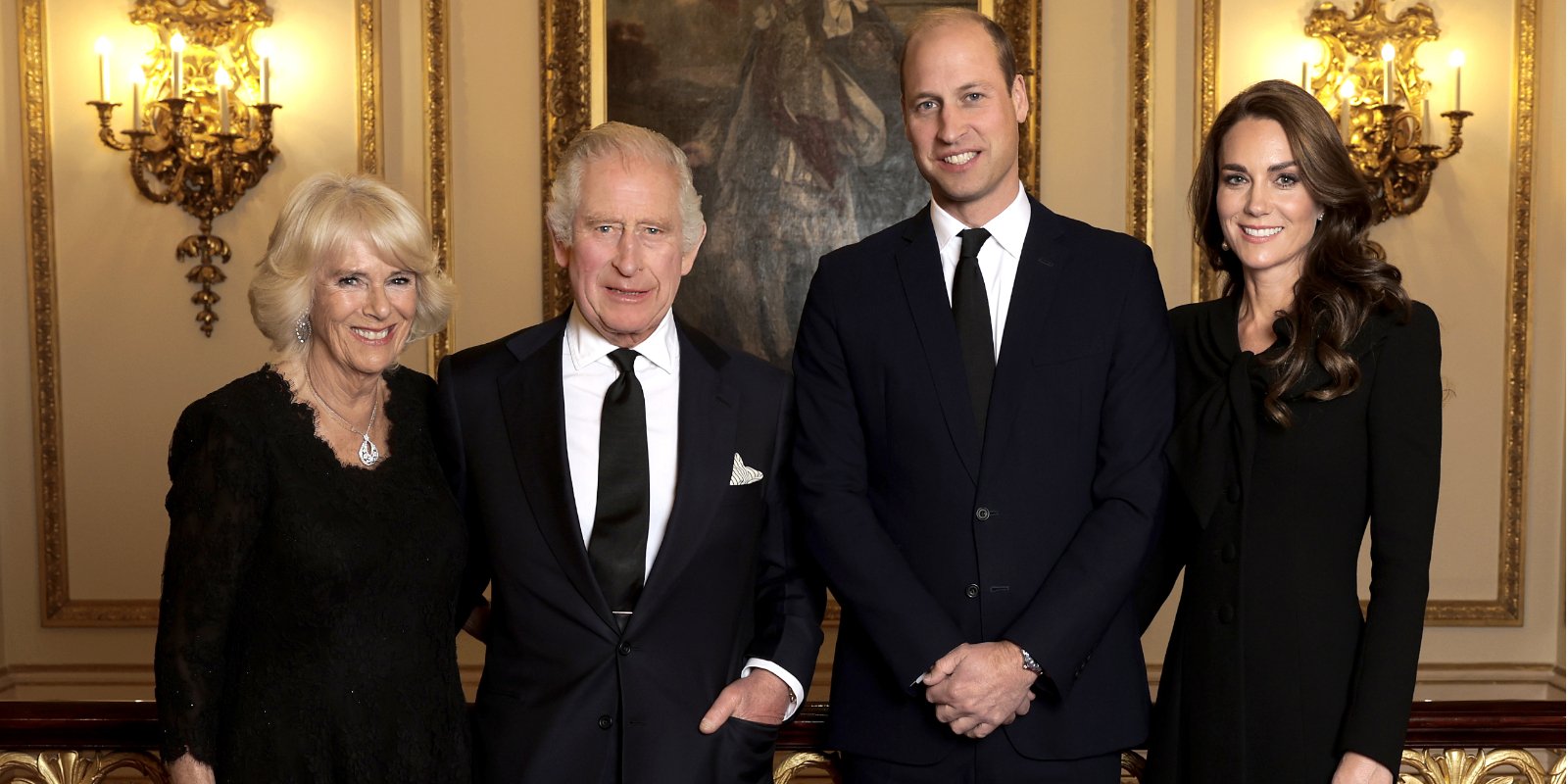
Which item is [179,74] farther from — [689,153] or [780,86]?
[780,86]

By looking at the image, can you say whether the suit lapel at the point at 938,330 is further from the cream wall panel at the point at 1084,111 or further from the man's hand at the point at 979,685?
the cream wall panel at the point at 1084,111

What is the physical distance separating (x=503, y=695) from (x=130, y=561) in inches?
166

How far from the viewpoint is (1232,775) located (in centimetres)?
224

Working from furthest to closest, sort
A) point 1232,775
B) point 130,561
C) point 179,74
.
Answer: point 130,561 < point 179,74 < point 1232,775

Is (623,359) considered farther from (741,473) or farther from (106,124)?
(106,124)

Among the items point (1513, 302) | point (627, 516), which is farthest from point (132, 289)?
point (1513, 302)

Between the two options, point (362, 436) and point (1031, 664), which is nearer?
point (1031, 664)

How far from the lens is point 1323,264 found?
2400 millimetres

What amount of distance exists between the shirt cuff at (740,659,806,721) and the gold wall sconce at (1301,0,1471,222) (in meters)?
4.17

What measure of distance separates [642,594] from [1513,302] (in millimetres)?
4895

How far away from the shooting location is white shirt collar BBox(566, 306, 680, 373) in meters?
2.37

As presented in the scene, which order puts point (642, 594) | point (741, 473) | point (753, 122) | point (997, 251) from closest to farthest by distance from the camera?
point (642, 594)
point (741, 473)
point (997, 251)
point (753, 122)

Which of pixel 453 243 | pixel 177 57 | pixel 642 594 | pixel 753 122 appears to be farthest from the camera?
pixel 453 243

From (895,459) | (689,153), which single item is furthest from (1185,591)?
(689,153)
